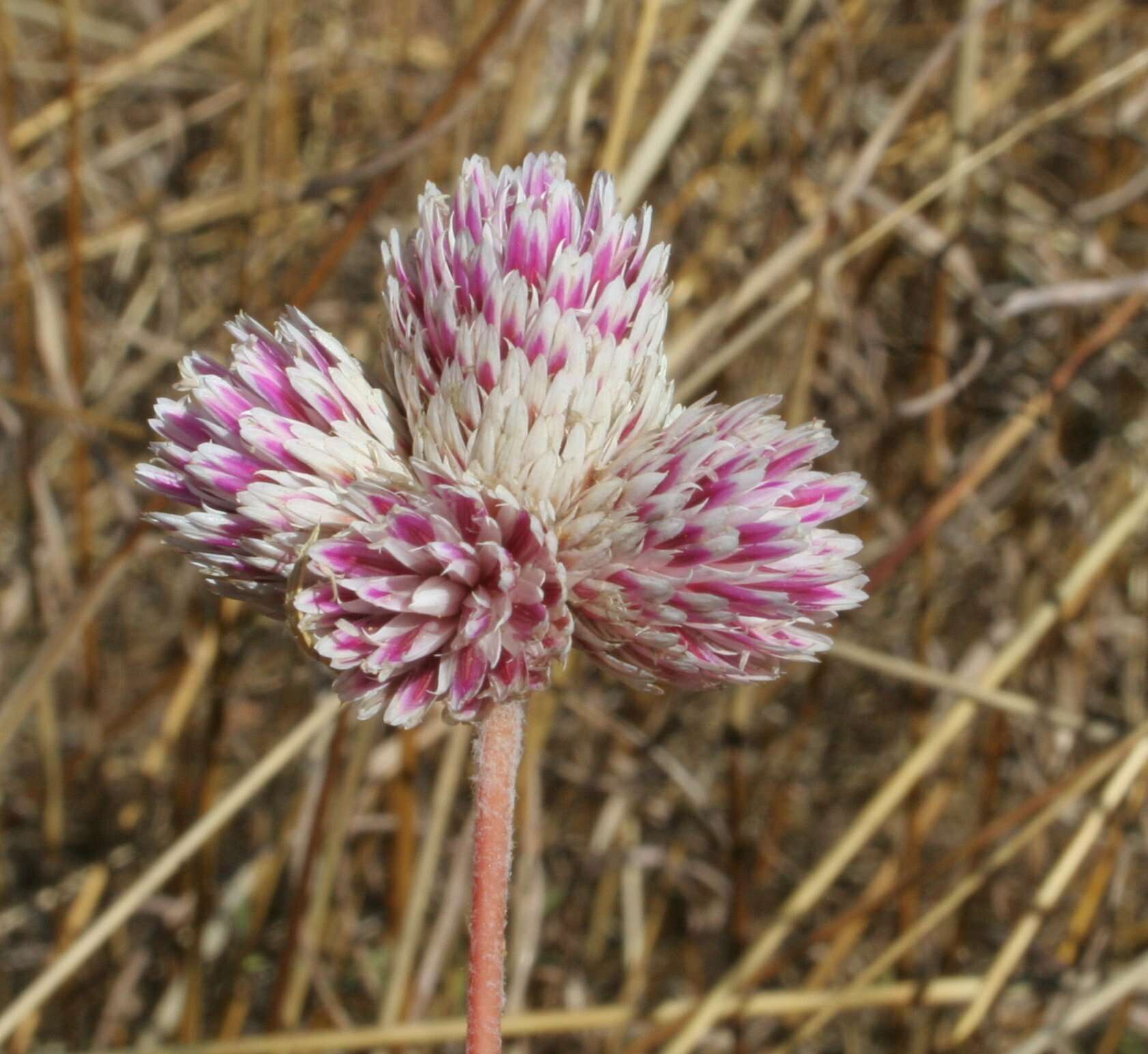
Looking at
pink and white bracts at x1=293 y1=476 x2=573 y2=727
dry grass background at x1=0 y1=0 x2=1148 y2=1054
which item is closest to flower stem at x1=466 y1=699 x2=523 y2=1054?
pink and white bracts at x1=293 y1=476 x2=573 y2=727

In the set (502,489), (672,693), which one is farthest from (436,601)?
(672,693)

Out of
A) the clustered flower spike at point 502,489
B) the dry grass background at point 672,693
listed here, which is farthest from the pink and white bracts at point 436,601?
the dry grass background at point 672,693

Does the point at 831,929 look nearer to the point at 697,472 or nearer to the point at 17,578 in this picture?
the point at 697,472

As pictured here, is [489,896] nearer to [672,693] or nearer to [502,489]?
[502,489]

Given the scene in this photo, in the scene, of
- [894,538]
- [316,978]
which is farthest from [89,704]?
[894,538]

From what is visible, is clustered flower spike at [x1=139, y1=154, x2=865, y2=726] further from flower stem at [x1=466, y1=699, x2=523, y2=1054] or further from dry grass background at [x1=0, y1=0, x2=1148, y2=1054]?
dry grass background at [x1=0, y1=0, x2=1148, y2=1054]
